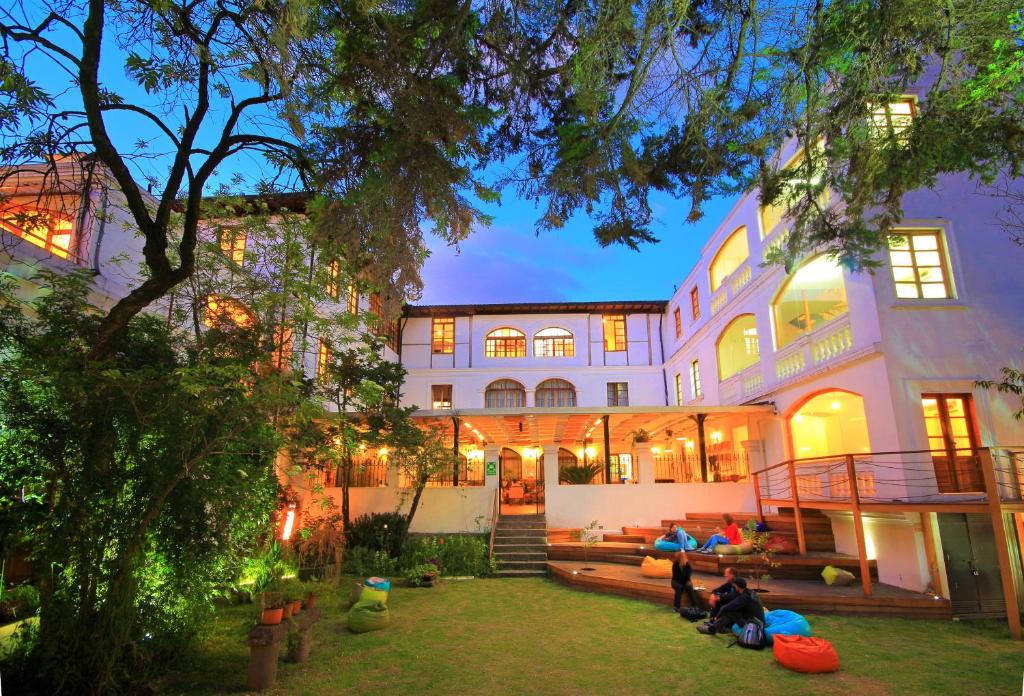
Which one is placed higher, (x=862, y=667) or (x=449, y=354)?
(x=449, y=354)

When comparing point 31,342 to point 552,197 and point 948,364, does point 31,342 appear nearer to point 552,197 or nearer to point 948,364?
point 552,197

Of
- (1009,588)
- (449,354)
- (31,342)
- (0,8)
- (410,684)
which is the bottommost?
(410,684)

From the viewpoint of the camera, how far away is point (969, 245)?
32.9 feet

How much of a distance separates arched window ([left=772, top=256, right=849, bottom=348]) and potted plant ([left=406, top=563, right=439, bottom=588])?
9875mm

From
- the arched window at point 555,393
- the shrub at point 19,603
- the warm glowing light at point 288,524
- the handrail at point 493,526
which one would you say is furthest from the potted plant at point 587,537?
the shrub at point 19,603

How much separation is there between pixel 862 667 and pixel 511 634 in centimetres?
444

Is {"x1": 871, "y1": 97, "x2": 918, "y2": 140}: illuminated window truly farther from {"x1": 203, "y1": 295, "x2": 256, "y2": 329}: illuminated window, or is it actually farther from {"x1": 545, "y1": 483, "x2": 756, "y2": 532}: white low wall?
{"x1": 545, "y1": 483, "x2": 756, "y2": 532}: white low wall

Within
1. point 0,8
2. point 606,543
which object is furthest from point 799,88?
point 606,543

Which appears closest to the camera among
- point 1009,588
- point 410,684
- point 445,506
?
point 410,684

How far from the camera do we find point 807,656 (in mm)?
6316

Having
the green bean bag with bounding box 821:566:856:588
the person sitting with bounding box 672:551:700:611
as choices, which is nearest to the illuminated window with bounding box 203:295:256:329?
the person sitting with bounding box 672:551:700:611

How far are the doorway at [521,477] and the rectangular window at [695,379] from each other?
604 cm

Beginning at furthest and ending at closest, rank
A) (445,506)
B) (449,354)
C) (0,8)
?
(449,354), (445,506), (0,8)

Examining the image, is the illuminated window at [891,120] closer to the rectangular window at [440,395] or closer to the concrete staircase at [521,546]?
the concrete staircase at [521,546]
